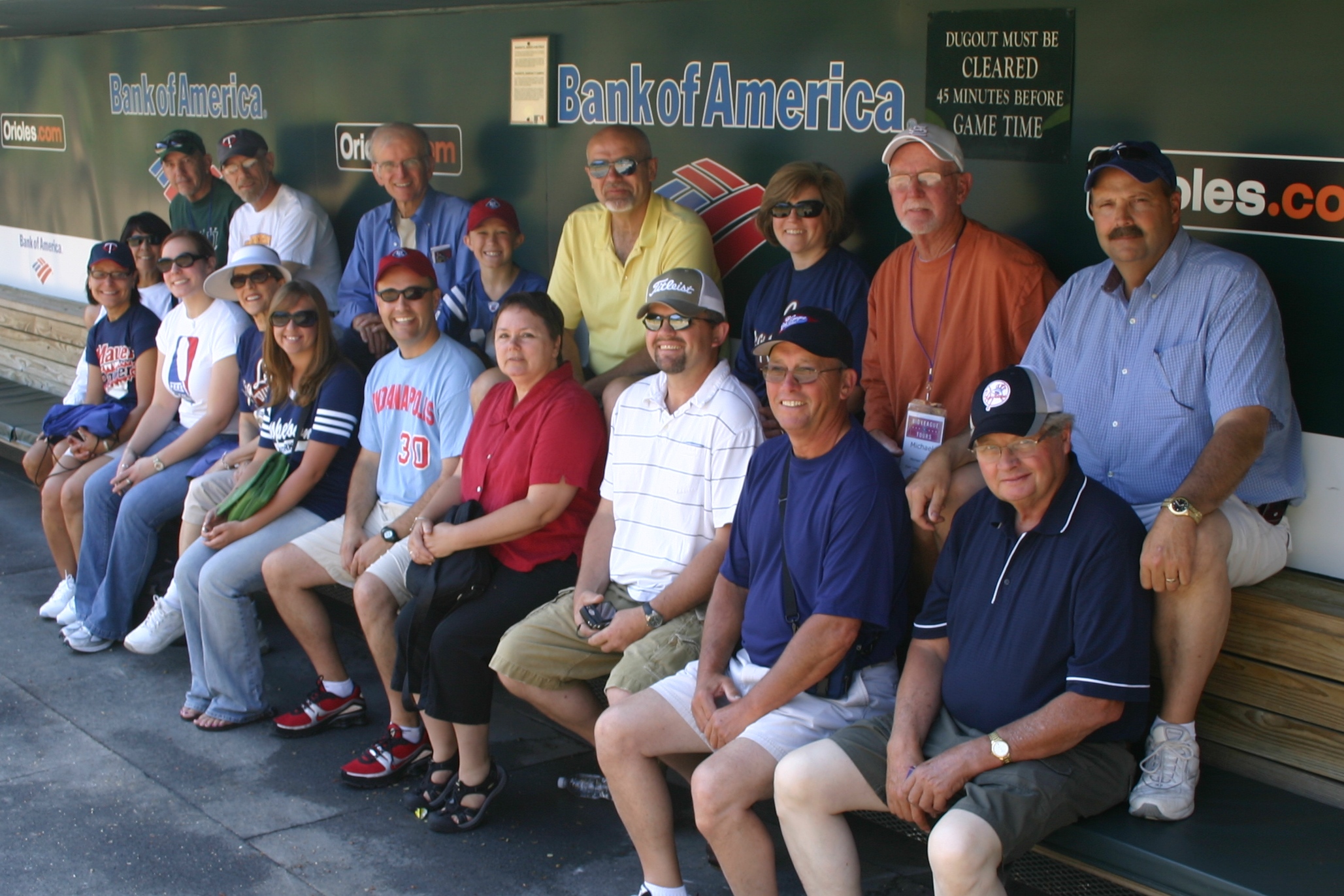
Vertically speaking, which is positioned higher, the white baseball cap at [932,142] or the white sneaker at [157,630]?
the white baseball cap at [932,142]

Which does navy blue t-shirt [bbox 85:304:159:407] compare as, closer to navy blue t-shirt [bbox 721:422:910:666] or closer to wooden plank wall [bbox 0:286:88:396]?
wooden plank wall [bbox 0:286:88:396]

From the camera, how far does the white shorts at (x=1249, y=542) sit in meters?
2.98

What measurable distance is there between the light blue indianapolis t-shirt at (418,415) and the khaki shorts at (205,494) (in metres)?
0.77

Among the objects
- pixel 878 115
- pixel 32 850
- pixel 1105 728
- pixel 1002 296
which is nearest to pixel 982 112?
pixel 878 115

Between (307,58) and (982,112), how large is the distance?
3.90 meters

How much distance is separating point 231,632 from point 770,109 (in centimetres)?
253

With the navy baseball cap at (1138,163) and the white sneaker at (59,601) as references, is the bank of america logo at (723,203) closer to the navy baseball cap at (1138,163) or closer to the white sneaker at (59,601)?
the navy baseball cap at (1138,163)

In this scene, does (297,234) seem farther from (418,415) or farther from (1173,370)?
(1173,370)

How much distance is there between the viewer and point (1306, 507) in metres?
3.30

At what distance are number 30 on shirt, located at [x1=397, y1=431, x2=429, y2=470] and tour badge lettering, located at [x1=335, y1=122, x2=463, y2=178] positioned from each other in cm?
160

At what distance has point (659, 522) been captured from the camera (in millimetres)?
3584

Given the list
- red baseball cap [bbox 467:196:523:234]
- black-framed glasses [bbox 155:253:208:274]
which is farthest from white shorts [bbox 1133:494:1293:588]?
black-framed glasses [bbox 155:253:208:274]

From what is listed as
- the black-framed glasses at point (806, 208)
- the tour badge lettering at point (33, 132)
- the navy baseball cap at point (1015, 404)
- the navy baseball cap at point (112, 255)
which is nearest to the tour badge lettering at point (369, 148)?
the navy baseball cap at point (112, 255)

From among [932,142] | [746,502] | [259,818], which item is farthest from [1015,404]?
[259,818]
